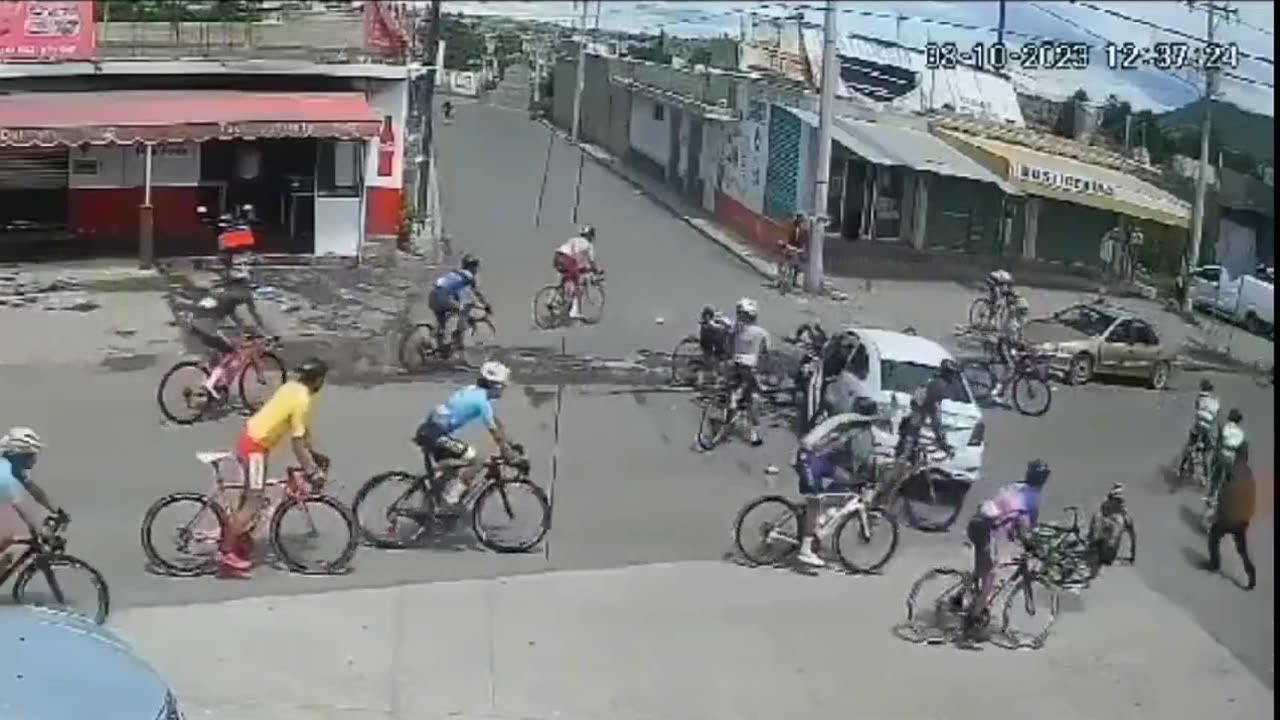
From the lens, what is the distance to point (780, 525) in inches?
367

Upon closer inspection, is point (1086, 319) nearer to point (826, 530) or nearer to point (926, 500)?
point (926, 500)

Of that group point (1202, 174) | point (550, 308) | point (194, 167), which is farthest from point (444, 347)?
point (1202, 174)

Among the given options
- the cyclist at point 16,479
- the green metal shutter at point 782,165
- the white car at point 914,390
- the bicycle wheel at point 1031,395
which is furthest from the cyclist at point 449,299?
the cyclist at point 16,479

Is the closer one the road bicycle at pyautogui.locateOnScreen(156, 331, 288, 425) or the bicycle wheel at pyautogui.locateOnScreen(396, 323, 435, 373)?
the road bicycle at pyautogui.locateOnScreen(156, 331, 288, 425)

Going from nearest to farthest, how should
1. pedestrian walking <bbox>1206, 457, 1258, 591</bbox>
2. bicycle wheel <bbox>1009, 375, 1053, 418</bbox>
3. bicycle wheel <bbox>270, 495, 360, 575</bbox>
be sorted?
1. bicycle wheel <bbox>270, 495, 360, 575</bbox>
2. pedestrian walking <bbox>1206, 457, 1258, 591</bbox>
3. bicycle wheel <bbox>1009, 375, 1053, 418</bbox>

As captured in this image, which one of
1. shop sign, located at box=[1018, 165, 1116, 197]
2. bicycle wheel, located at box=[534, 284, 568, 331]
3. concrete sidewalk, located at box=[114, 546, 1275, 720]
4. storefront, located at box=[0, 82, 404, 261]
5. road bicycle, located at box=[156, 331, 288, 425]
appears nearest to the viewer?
concrete sidewalk, located at box=[114, 546, 1275, 720]

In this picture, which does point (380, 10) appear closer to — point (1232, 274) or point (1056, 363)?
point (1056, 363)

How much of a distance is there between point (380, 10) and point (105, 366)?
347 centimetres

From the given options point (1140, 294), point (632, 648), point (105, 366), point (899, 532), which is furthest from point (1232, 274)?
point (105, 366)

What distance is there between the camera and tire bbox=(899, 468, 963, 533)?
390 inches

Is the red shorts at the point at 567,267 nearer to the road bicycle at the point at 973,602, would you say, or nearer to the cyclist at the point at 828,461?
the cyclist at the point at 828,461

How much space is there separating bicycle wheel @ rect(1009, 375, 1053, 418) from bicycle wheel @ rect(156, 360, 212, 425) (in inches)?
187

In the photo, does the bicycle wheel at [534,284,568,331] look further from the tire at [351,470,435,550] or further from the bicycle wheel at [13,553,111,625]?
the bicycle wheel at [13,553,111,625]

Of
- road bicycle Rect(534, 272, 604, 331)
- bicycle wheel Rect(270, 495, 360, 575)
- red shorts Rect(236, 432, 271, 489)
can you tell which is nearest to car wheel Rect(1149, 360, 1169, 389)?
road bicycle Rect(534, 272, 604, 331)
